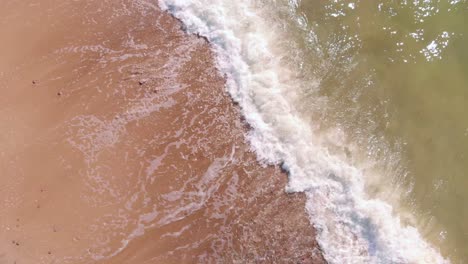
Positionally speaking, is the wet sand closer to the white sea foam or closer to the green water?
the white sea foam

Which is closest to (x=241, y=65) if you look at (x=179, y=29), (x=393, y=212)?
(x=179, y=29)

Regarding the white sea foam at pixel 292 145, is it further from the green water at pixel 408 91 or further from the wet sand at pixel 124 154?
the green water at pixel 408 91

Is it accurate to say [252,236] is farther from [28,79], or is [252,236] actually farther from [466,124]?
[28,79]

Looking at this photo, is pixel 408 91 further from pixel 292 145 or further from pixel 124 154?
pixel 124 154

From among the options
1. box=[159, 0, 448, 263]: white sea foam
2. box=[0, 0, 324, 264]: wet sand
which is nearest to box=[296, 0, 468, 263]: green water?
box=[159, 0, 448, 263]: white sea foam

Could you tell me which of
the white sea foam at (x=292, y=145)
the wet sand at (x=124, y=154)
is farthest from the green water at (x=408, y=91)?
the wet sand at (x=124, y=154)
